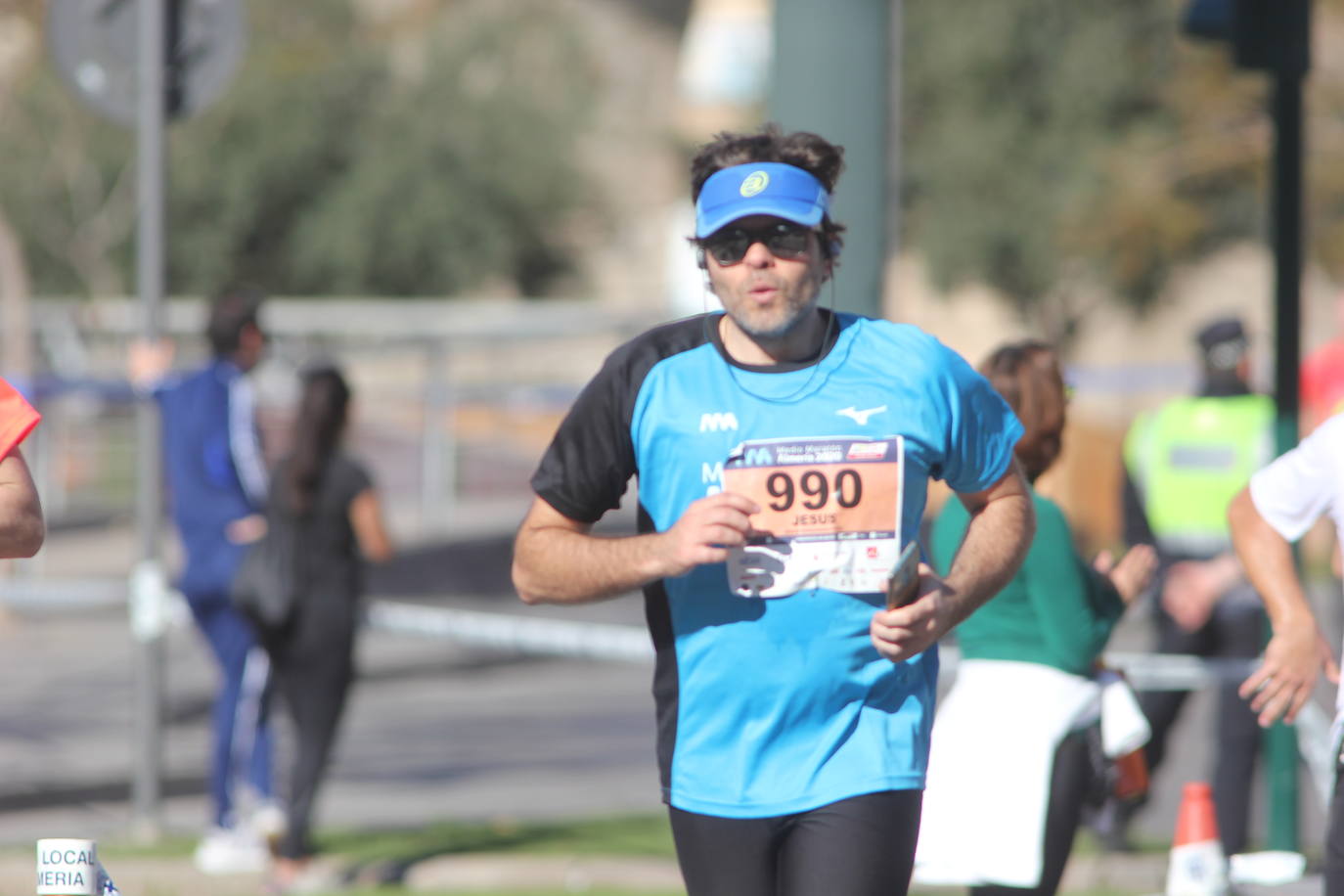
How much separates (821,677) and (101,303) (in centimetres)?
2875

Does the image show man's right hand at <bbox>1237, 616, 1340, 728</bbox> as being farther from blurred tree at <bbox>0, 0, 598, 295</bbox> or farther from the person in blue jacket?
blurred tree at <bbox>0, 0, 598, 295</bbox>

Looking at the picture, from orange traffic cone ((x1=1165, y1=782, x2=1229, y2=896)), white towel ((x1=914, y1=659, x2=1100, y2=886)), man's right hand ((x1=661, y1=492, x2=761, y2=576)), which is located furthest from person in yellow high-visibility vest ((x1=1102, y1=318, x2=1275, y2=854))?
man's right hand ((x1=661, y1=492, x2=761, y2=576))

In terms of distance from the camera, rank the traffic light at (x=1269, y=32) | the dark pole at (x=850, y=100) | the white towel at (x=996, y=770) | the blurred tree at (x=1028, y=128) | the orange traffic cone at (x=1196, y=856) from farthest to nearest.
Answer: the blurred tree at (x=1028, y=128) < the traffic light at (x=1269, y=32) < the dark pole at (x=850, y=100) < the orange traffic cone at (x=1196, y=856) < the white towel at (x=996, y=770)

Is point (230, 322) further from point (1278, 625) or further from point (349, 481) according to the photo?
point (1278, 625)

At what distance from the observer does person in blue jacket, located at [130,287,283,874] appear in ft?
25.8

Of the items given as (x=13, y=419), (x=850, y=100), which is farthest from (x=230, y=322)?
(x=13, y=419)

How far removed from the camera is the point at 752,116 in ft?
92.6

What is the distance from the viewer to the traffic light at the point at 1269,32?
664cm

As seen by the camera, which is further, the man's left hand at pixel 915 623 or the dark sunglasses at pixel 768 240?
the dark sunglasses at pixel 768 240

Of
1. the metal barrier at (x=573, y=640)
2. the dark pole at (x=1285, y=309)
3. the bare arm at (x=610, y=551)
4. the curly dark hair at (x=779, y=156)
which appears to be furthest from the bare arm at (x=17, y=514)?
the dark pole at (x=1285, y=309)

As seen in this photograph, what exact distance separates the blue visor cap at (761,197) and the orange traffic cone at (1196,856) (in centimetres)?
214

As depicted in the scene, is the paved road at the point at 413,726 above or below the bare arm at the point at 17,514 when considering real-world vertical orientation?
below

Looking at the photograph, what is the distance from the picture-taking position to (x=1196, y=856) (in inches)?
205

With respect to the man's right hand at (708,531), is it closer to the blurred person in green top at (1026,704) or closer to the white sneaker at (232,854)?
the blurred person in green top at (1026,704)
